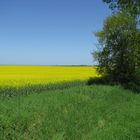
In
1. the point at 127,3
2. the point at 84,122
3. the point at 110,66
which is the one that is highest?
the point at 127,3

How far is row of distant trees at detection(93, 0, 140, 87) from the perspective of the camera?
32.6 metres

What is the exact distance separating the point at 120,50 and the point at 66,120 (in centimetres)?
1932

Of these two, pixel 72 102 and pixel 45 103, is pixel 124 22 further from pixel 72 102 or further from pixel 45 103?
pixel 45 103

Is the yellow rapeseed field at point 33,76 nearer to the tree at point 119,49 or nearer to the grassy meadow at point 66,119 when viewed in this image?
the tree at point 119,49

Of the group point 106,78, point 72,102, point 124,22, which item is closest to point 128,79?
point 106,78

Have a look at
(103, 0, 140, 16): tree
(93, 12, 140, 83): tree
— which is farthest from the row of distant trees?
(103, 0, 140, 16): tree

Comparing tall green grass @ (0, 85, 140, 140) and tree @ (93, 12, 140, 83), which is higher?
tree @ (93, 12, 140, 83)

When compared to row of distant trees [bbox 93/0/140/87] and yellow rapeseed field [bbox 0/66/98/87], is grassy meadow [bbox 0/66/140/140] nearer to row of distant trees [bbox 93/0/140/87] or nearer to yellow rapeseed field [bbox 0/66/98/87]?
yellow rapeseed field [bbox 0/66/98/87]

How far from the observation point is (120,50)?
108ft

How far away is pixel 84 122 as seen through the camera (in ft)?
49.6

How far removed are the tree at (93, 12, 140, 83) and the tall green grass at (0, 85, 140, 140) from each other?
45.9ft

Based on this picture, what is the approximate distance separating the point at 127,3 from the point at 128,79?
12595 millimetres

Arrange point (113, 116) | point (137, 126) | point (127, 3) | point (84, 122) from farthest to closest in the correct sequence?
point (127, 3), point (113, 116), point (84, 122), point (137, 126)

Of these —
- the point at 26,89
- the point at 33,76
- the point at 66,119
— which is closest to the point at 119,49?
the point at 33,76
